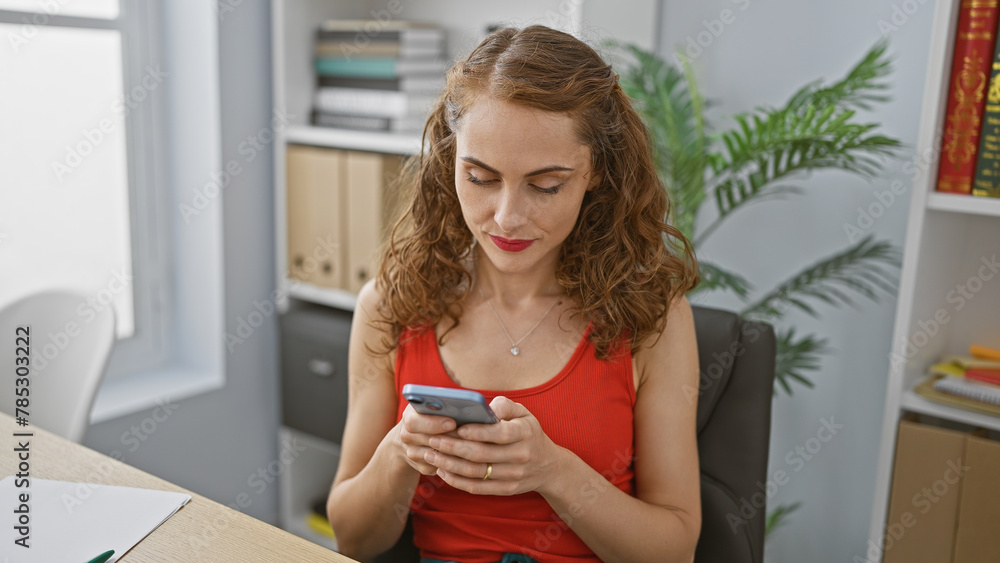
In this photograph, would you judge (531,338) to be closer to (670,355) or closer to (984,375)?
(670,355)

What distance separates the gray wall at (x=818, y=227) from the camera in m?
1.81

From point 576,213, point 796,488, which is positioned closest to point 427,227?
point 576,213

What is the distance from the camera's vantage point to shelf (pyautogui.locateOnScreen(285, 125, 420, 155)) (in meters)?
2.08

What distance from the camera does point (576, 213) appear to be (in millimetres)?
1151

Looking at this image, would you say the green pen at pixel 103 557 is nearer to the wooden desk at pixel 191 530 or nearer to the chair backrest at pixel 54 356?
the wooden desk at pixel 191 530

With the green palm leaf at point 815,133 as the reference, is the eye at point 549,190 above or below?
below

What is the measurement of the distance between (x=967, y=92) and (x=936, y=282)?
37 cm

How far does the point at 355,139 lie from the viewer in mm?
2172

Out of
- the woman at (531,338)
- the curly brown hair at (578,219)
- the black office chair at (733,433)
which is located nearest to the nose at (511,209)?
the woman at (531,338)
